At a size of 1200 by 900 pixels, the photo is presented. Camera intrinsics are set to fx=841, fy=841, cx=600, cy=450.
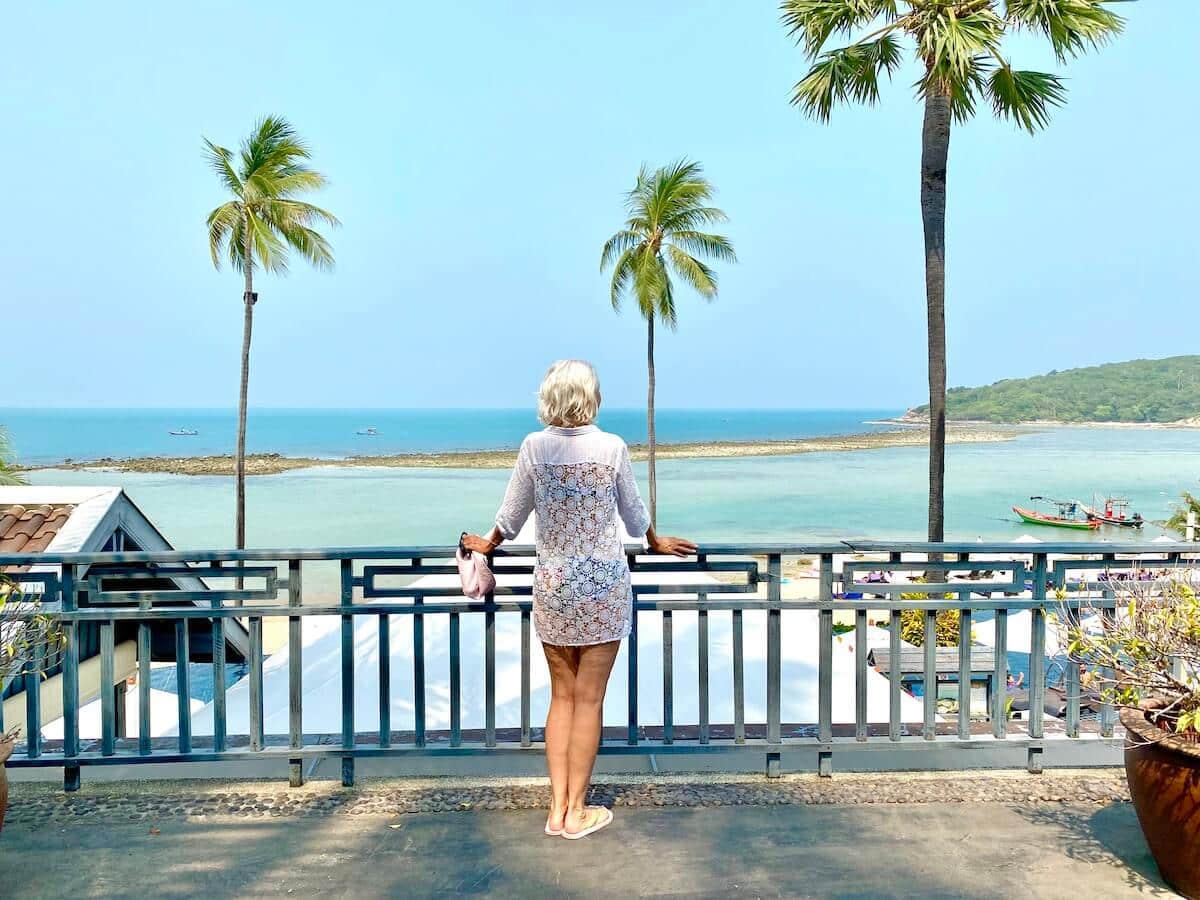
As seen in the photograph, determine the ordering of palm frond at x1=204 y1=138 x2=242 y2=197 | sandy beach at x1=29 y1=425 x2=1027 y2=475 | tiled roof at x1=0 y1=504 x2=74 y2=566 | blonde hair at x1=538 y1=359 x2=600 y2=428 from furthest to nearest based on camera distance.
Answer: sandy beach at x1=29 y1=425 x2=1027 y2=475, palm frond at x1=204 y1=138 x2=242 y2=197, tiled roof at x1=0 y1=504 x2=74 y2=566, blonde hair at x1=538 y1=359 x2=600 y2=428

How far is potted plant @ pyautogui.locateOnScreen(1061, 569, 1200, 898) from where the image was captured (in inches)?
87.4

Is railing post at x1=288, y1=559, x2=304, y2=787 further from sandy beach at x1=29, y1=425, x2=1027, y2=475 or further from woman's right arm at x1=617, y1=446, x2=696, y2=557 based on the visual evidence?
sandy beach at x1=29, y1=425, x2=1027, y2=475

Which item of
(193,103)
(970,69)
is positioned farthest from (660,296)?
(193,103)

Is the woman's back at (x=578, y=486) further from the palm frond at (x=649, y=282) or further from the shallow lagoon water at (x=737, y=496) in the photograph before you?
the shallow lagoon water at (x=737, y=496)

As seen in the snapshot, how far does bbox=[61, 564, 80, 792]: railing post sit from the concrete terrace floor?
114mm

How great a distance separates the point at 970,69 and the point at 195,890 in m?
11.4

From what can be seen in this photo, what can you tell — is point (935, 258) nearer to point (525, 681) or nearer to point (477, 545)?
point (525, 681)

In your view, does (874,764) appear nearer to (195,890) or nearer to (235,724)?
(195,890)

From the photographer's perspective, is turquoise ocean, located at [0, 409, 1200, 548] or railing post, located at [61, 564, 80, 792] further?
turquoise ocean, located at [0, 409, 1200, 548]

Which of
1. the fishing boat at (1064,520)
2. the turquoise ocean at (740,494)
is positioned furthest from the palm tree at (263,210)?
the fishing boat at (1064,520)

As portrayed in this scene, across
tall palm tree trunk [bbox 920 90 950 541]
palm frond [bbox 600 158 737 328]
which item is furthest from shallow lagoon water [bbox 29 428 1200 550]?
tall palm tree trunk [bbox 920 90 950 541]

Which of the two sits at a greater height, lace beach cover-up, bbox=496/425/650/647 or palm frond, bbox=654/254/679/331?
palm frond, bbox=654/254/679/331

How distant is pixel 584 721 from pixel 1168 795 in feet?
5.35

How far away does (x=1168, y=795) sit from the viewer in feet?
7.37
